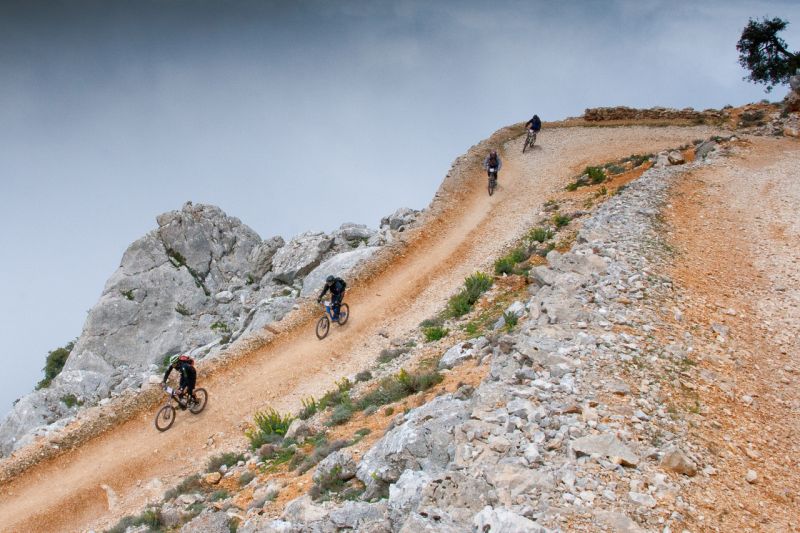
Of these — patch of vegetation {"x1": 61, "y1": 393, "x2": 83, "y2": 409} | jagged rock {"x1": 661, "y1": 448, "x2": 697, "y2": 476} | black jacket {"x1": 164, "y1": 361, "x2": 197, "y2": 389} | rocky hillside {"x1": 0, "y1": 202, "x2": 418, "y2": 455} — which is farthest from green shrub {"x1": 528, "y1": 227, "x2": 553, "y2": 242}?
patch of vegetation {"x1": 61, "y1": 393, "x2": 83, "y2": 409}

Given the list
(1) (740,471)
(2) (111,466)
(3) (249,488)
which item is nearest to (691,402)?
(1) (740,471)

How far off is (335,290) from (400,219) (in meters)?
12.7

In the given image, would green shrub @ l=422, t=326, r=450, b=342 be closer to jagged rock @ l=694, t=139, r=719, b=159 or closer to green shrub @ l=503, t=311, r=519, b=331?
green shrub @ l=503, t=311, r=519, b=331

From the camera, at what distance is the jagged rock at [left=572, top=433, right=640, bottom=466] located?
23.5 ft

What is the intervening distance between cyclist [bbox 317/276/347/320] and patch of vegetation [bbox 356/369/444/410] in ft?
22.3

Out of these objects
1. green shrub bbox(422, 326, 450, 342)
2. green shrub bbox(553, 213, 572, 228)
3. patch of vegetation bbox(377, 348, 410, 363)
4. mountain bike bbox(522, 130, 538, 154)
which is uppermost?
mountain bike bbox(522, 130, 538, 154)

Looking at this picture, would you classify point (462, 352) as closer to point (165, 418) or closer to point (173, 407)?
point (173, 407)

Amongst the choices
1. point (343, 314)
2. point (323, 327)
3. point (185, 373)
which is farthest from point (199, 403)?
point (343, 314)

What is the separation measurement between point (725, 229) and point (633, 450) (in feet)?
43.9

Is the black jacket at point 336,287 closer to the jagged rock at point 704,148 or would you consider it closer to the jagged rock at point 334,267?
the jagged rock at point 334,267

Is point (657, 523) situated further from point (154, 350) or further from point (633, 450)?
point (154, 350)

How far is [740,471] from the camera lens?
755 cm

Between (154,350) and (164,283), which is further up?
(164,283)

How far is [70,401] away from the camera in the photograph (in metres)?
28.3
